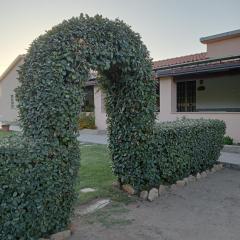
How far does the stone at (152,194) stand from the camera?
635cm

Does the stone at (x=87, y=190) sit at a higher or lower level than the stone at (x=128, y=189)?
lower

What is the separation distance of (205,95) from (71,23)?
1240 centimetres

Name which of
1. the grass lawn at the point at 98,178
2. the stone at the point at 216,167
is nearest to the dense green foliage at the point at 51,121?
the grass lawn at the point at 98,178

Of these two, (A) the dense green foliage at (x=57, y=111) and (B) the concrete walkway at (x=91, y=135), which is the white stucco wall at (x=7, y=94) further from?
(A) the dense green foliage at (x=57, y=111)

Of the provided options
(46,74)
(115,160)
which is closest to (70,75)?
(46,74)

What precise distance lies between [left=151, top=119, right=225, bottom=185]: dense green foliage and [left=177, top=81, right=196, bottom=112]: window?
24.6ft

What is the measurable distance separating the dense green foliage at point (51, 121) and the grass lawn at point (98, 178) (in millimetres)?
1662

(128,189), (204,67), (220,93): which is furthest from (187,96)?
(128,189)

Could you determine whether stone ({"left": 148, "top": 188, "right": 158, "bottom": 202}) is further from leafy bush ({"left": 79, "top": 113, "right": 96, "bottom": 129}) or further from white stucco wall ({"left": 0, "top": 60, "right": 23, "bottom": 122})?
white stucco wall ({"left": 0, "top": 60, "right": 23, "bottom": 122})

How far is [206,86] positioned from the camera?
16.0 metres

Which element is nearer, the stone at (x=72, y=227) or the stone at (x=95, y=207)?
the stone at (x=72, y=227)

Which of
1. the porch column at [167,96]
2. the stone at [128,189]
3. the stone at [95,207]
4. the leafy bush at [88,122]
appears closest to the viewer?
the stone at [95,207]

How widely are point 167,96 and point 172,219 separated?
32.1 ft

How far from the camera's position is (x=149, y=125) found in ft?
21.2
